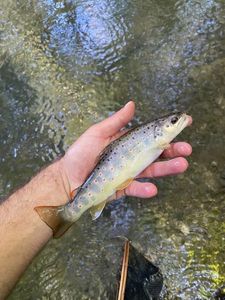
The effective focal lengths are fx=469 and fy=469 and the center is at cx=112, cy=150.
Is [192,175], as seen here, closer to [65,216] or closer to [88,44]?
[65,216]

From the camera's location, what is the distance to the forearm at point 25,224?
253cm

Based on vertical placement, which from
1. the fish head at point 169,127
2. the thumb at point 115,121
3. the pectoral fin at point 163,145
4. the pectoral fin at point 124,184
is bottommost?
the pectoral fin at point 124,184

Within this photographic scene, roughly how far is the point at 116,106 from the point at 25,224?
139 cm

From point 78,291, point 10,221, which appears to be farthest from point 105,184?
point 78,291

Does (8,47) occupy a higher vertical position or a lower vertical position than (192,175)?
higher

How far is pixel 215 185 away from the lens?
310 cm

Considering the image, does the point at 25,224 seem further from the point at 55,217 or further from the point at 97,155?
the point at 97,155

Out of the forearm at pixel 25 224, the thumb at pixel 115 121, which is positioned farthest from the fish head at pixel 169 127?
the forearm at pixel 25 224

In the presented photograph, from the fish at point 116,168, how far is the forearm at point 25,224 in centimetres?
17

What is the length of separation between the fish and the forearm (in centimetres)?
17

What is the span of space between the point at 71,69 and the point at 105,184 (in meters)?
1.79

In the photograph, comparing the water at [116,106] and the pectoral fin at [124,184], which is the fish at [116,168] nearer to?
the pectoral fin at [124,184]

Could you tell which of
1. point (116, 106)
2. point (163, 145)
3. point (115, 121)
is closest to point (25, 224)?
point (115, 121)

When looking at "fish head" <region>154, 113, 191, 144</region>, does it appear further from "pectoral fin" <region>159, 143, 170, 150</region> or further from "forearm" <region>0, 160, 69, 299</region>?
"forearm" <region>0, 160, 69, 299</region>
